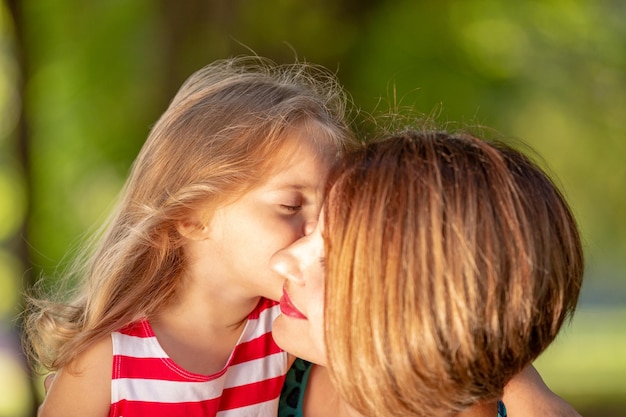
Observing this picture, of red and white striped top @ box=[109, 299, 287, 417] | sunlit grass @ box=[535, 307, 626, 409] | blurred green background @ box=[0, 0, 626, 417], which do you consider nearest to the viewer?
red and white striped top @ box=[109, 299, 287, 417]

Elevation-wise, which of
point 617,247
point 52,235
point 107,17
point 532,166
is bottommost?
point 532,166

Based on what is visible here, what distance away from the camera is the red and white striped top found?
205cm

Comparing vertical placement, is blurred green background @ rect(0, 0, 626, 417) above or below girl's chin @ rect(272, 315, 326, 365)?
above

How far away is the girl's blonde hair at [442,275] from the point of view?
1.38 metres

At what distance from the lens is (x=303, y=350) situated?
5.70 ft

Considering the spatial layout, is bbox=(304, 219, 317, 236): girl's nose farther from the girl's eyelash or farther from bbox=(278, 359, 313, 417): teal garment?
bbox=(278, 359, 313, 417): teal garment

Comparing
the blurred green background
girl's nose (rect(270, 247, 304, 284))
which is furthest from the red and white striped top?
the blurred green background

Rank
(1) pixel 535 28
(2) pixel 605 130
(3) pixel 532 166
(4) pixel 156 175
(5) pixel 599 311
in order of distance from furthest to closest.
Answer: (5) pixel 599 311 → (2) pixel 605 130 → (1) pixel 535 28 → (4) pixel 156 175 → (3) pixel 532 166

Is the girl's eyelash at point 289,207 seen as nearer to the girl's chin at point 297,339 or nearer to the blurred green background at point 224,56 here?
the girl's chin at point 297,339

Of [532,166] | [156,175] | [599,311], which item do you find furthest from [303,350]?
[599,311]

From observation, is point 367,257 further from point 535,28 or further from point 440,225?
point 535,28

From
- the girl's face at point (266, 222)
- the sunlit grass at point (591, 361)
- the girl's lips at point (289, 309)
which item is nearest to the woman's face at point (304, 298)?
the girl's lips at point (289, 309)

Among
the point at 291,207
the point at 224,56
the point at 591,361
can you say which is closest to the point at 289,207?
the point at 291,207

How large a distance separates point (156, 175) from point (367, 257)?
98 centimetres
